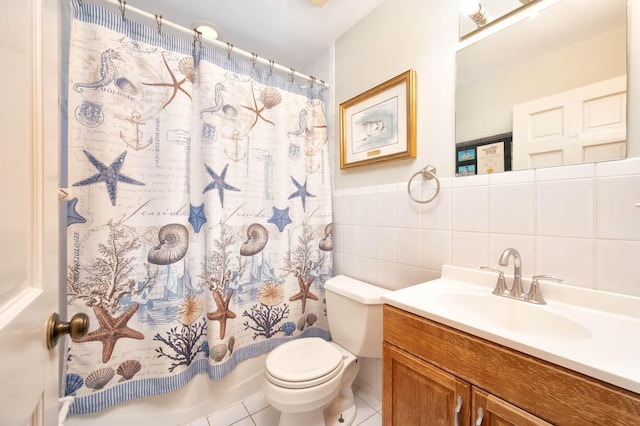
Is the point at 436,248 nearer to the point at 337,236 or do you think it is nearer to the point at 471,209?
the point at 471,209

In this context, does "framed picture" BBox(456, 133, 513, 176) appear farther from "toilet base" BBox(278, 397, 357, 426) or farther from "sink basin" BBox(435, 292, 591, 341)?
"toilet base" BBox(278, 397, 357, 426)

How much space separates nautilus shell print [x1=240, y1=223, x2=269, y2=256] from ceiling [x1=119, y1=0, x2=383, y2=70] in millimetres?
1240

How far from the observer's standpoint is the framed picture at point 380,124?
1.25 m

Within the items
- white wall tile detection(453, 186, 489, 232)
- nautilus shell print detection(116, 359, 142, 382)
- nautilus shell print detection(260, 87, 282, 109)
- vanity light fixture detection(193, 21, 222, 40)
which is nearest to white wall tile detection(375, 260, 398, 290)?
white wall tile detection(453, 186, 489, 232)

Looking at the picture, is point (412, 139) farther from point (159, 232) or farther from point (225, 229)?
point (159, 232)

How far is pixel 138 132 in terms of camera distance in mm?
1101

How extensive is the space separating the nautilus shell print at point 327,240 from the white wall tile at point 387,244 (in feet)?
1.25

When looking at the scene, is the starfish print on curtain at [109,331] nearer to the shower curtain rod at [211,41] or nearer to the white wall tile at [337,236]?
the white wall tile at [337,236]

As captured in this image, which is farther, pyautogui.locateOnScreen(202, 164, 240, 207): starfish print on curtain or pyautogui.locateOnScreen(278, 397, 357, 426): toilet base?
pyautogui.locateOnScreen(202, 164, 240, 207): starfish print on curtain

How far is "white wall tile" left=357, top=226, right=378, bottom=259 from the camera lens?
143cm

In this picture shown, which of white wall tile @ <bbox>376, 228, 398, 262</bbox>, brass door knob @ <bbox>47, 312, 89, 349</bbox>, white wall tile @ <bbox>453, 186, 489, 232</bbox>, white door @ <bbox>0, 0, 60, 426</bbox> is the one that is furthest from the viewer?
white wall tile @ <bbox>376, 228, 398, 262</bbox>

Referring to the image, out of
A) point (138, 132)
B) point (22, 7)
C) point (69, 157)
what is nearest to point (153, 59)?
point (138, 132)

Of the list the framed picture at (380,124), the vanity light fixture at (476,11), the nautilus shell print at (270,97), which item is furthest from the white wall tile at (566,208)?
the nautilus shell print at (270,97)

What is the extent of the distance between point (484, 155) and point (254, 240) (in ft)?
3.97
